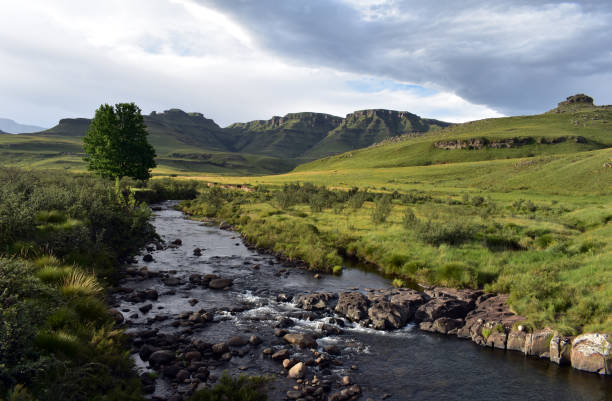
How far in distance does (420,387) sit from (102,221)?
21.3 m

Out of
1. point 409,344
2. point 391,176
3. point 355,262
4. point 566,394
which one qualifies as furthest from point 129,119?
point 391,176

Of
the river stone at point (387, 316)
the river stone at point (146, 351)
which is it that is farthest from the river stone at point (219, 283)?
the river stone at point (387, 316)

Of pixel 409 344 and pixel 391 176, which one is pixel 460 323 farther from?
pixel 391 176

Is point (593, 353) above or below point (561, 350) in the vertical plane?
above

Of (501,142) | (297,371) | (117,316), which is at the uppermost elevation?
(501,142)

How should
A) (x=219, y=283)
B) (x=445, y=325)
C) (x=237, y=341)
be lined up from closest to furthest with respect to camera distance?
(x=237, y=341), (x=445, y=325), (x=219, y=283)

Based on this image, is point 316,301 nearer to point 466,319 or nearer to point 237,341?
point 237,341

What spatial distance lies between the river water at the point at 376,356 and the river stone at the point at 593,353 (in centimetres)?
39

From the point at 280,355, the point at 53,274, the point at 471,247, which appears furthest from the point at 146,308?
the point at 471,247

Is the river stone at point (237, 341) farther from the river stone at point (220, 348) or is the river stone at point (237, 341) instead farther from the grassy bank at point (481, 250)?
the grassy bank at point (481, 250)

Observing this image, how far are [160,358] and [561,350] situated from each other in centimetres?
1680

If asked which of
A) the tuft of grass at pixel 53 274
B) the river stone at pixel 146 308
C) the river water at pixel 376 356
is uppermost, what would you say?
the tuft of grass at pixel 53 274

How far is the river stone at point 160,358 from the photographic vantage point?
13.2 meters

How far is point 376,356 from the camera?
1536 centimetres
